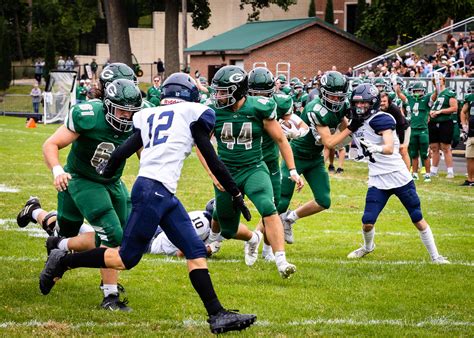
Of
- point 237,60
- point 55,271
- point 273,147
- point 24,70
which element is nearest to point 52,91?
point 237,60

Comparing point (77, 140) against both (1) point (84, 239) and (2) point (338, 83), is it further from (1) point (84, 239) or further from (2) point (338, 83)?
(2) point (338, 83)

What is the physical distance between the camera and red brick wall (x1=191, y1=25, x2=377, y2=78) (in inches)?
1510

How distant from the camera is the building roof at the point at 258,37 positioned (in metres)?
37.2

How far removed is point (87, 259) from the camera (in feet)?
18.3

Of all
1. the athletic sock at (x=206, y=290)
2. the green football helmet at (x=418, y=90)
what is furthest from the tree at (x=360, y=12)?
the athletic sock at (x=206, y=290)

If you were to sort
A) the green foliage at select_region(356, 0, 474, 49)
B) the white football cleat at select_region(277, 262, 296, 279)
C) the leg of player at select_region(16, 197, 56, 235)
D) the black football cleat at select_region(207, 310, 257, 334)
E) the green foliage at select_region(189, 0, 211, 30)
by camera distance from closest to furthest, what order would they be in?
1. the black football cleat at select_region(207, 310, 257, 334)
2. the white football cleat at select_region(277, 262, 296, 279)
3. the leg of player at select_region(16, 197, 56, 235)
4. the green foliage at select_region(356, 0, 474, 49)
5. the green foliage at select_region(189, 0, 211, 30)

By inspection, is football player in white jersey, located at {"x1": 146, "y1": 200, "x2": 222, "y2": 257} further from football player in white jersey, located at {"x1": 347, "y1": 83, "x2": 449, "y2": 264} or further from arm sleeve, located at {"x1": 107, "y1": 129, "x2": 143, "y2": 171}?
arm sleeve, located at {"x1": 107, "y1": 129, "x2": 143, "y2": 171}

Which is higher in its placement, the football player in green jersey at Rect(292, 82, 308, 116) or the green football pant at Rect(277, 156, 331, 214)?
the football player in green jersey at Rect(292, 82, 308, 116)

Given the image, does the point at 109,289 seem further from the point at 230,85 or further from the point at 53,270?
the point at 230,85

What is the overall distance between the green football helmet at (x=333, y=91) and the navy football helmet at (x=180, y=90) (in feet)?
8.67

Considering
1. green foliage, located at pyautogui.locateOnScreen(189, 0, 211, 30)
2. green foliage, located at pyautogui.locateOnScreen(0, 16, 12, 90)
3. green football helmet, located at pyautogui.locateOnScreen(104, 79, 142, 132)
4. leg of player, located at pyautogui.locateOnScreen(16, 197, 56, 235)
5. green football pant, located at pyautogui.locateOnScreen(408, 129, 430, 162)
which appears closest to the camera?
green football helmet, located at pyautogui.locateOnScreen(104, 79, 142, 132)

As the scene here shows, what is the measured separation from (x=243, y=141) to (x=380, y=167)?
57.3 inches

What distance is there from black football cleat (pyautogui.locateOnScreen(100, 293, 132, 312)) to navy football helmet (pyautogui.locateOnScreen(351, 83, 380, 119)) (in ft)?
9.65

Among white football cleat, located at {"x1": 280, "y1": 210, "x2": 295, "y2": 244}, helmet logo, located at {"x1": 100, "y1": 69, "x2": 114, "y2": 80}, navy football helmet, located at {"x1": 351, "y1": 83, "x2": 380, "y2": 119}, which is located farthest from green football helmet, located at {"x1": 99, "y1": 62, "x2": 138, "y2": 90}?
white football cleat, located at {"x1": 280, "y1": 210, "x2": 295, "y2": 244}
